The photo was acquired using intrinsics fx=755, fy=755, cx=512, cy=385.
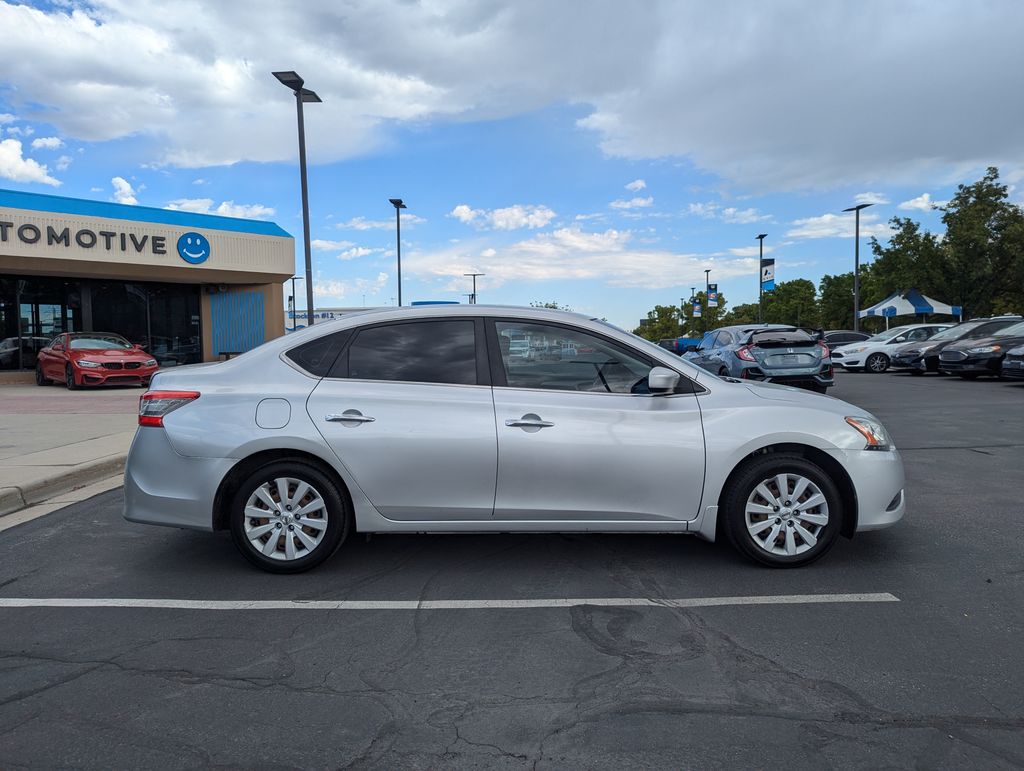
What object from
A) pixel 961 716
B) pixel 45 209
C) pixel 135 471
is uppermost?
pixel 45 209

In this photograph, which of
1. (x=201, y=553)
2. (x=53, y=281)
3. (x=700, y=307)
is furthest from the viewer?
(x=700, y=307)

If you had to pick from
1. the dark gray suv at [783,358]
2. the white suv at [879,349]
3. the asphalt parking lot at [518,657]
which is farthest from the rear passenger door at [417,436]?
the white suv at [879,349]

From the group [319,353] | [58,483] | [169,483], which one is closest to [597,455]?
[319,353]

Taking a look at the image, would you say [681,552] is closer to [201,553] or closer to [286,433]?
[286,433]

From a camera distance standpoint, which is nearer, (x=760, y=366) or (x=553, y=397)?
(x=553, y=397)

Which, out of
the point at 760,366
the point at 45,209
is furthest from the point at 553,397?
the point at 45,209

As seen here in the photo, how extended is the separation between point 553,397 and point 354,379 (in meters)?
1.23

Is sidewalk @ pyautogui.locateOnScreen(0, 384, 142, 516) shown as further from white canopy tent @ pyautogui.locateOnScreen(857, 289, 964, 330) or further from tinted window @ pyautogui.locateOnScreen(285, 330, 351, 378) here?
white canopy tent @ pyautogui.locateOnScreen(857, 289, 964, 330)

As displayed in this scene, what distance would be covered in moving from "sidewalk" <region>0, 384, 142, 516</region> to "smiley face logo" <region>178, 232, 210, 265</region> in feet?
28.1

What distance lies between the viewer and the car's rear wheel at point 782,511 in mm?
4520

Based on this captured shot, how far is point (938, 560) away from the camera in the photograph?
15.7 feet

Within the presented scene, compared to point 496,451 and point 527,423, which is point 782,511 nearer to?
point 527,423

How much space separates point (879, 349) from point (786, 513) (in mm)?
22133

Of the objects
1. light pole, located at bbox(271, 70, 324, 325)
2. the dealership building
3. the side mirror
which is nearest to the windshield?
the dealership building
